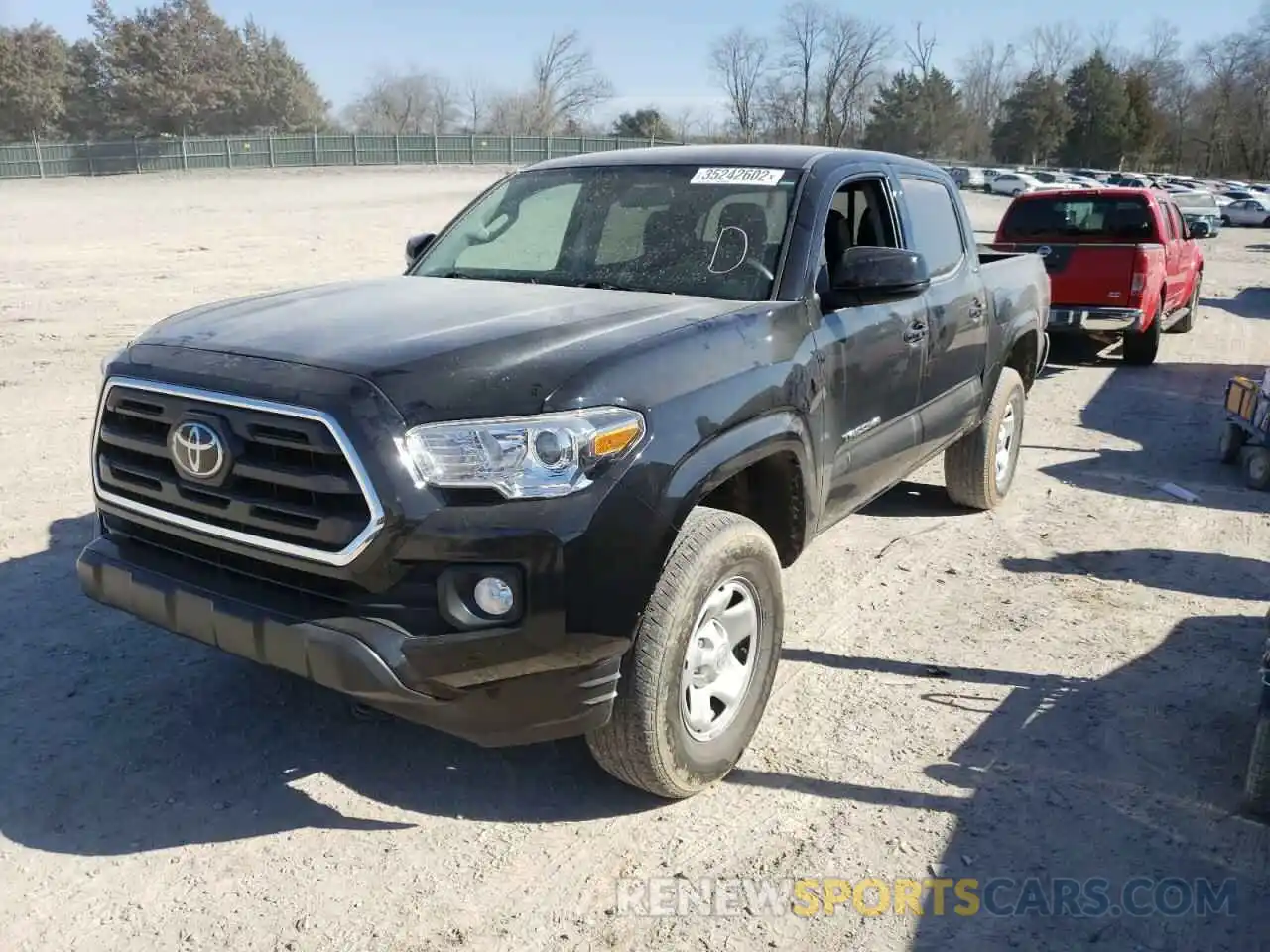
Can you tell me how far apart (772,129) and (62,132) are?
4923cm

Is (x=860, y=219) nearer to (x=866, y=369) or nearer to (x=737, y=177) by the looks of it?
(x=737, y=177)

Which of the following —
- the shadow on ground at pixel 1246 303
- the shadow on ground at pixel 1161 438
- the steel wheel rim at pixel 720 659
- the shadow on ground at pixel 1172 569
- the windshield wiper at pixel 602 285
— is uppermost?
the windshield wiper at pixel 602 285

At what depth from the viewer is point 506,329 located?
3.16 m

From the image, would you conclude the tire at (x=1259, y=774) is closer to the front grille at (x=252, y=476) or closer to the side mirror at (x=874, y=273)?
the side mirror at (x=874, y=273)

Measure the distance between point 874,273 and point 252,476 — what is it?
7.44 ft

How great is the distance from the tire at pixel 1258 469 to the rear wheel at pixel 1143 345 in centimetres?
458

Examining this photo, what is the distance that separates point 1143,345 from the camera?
11516mm

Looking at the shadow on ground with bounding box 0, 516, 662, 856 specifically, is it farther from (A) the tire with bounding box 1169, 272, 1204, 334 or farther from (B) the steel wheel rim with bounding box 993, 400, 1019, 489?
(A) the tire with bounding box 1169, 272, 1204, 334

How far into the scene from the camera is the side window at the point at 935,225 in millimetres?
4977

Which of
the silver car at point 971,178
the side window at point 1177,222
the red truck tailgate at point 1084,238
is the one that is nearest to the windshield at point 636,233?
the red truck tailgate at point 1084,238

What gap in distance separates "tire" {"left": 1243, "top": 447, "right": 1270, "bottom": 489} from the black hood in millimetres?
5013

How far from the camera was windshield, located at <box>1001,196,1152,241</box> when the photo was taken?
11.8 metres

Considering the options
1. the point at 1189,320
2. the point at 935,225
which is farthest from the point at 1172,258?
the point at 935,225

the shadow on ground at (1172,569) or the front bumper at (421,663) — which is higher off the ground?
the front bumper at (421,663)
